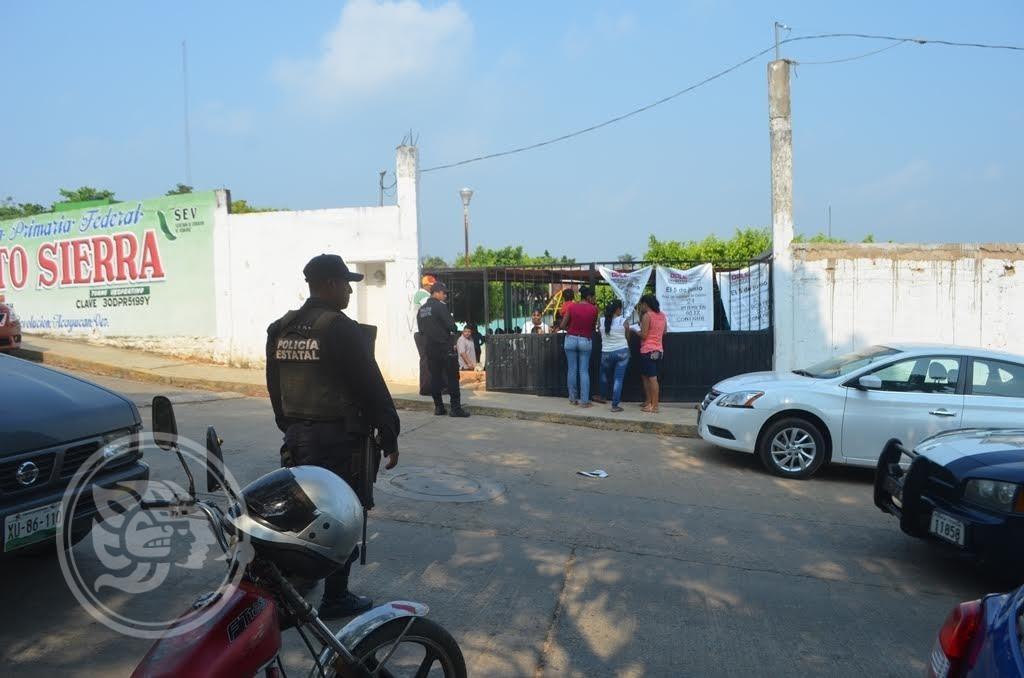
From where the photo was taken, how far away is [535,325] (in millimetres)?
13969

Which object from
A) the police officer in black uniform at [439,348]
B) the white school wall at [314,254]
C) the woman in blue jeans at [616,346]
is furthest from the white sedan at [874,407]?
the white school wall at [314,254]

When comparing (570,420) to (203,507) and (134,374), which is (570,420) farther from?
(203,507)

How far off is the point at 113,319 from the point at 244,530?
48.3 ft

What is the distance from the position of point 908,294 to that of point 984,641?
36.5ft

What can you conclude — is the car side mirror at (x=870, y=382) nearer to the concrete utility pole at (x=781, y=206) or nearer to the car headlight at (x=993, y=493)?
the car headlight at (x=993, y=493)

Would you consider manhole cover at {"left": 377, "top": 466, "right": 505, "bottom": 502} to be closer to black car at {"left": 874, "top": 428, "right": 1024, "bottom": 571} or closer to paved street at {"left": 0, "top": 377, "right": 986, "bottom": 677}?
paved street at {"left": 0, "top": 377, "right": 986, "bottom": 677}

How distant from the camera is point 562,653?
3.97 m

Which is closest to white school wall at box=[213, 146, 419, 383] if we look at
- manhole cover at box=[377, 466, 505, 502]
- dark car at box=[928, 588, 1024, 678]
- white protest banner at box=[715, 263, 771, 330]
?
white protest banner at box=[715, 263, 771, 330]

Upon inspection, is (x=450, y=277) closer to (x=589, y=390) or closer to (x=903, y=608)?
(x=589, y=390)

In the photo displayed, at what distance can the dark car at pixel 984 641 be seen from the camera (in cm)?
208

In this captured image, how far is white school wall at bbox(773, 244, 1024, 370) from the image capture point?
1214 cm

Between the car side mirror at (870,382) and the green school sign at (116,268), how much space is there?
35.3ft

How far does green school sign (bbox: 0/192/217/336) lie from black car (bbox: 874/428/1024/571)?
469 inches

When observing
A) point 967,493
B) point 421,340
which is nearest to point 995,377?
point 967,493
